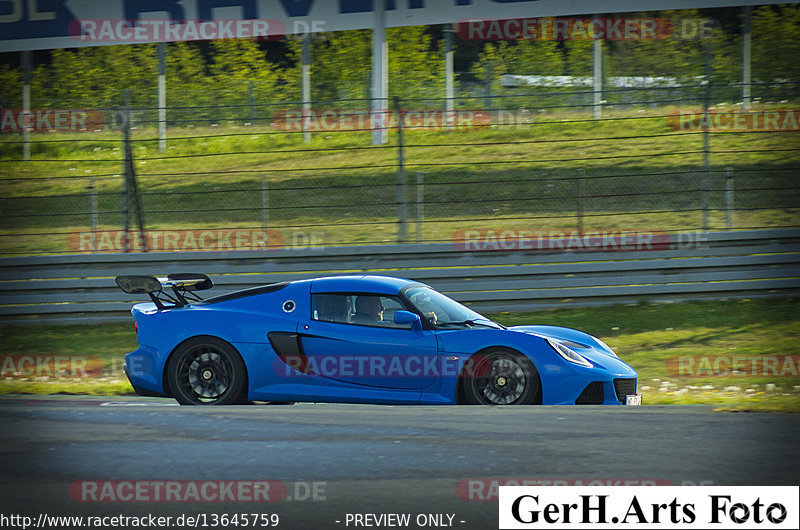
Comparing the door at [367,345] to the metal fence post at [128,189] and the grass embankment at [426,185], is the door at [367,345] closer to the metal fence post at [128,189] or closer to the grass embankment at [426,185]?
the grass embankment at [426,185]

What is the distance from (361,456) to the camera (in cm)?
379

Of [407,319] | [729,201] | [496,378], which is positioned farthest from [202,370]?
[729,201]

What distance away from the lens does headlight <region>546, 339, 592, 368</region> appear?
22.6 ft

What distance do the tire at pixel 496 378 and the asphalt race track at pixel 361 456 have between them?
6.88ft

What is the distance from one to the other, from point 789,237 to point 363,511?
33.4ft

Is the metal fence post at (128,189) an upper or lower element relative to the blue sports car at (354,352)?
upper

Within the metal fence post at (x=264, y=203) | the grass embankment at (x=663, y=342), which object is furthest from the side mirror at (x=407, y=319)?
the metal fence post at (x=264, y=203)

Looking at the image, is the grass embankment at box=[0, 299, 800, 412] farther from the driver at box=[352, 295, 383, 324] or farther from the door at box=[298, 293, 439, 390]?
the driver at box=[352, 295, 383, 324]

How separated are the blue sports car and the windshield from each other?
0.01 meters

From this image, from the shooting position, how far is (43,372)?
9.84 meters

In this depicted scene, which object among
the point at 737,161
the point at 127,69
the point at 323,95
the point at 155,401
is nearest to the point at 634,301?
the point at 737,161

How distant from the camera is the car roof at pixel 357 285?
730 cm

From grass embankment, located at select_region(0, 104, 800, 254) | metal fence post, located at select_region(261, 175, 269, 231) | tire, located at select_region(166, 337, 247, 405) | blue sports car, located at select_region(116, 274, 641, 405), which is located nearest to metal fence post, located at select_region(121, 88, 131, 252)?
grass embankment, located at select_region(0, 104, 800, 254)

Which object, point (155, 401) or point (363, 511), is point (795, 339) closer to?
point (155, 401)
